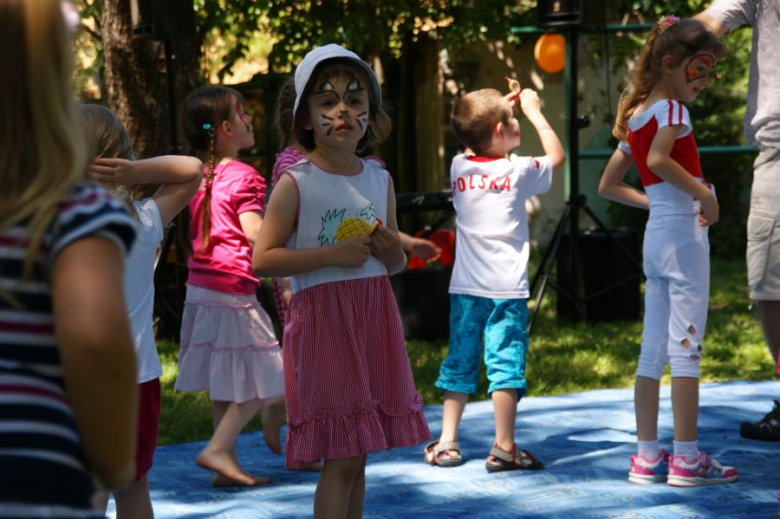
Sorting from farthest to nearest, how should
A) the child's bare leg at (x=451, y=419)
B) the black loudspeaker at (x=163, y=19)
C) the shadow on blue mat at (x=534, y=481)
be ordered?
the black loudspeaker at (x=163, y=19), the child's bare leg at (x=451, y=419), the shadow on blue mat at (x=534, y=481)

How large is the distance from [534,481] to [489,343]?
21.9 inches

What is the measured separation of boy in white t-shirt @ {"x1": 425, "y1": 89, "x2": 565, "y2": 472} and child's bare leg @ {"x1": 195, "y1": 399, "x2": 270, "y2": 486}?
0.76 meters

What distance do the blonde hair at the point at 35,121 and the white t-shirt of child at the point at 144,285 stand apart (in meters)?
1.44

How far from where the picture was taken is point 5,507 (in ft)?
4.70

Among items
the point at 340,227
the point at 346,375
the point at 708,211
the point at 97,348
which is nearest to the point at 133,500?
the point at 346,375

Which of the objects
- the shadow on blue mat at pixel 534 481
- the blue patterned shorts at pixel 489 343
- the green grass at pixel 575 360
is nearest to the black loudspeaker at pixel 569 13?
the green grass at pixel 575 360

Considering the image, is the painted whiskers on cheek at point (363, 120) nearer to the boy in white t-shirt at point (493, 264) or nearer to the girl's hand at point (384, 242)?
the girl's hand at point (384, 242)

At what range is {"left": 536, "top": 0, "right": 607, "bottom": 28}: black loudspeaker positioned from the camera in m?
7.57

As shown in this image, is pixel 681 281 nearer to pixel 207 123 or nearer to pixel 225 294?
pixel 225 294

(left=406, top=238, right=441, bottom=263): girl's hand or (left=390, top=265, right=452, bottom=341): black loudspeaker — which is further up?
(left=406, top=238, right=441, bottom=263): girl's hand

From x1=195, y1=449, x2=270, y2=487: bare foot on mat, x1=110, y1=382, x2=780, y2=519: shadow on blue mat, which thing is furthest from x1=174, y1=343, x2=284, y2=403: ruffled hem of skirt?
x1=110, y1=382, x2=780, y2=519: shadow on blue mat

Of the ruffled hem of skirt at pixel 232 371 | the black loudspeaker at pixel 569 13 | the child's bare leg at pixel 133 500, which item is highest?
the black loudspeaker at pixel 569 13

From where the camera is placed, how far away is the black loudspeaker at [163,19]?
23.3 ft

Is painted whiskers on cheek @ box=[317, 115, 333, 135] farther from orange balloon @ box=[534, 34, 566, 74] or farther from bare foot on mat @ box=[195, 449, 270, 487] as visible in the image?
orange balloon @ box=[534, 34, 566, 74]
